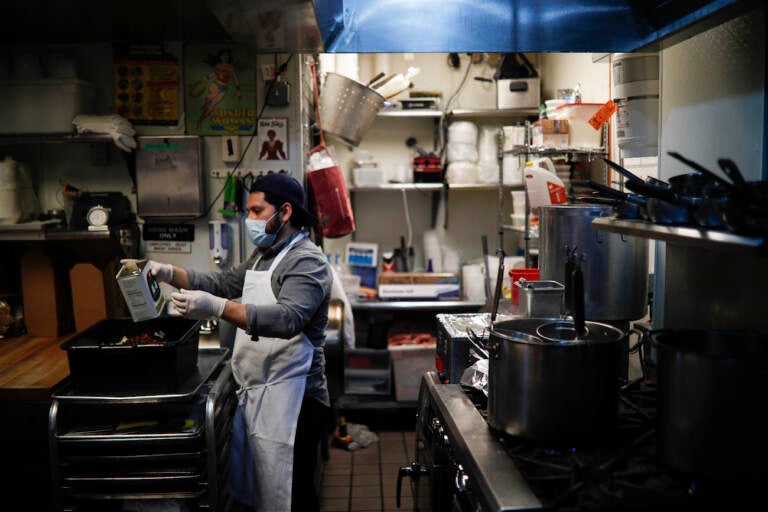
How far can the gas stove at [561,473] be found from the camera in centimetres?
126

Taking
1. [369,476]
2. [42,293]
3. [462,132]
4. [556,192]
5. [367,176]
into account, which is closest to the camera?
[556,192]

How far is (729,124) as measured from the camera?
187cm

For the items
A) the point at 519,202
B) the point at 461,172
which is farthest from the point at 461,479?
the point at 461,172

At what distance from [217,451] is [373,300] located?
7.49 ft

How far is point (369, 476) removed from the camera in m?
3.84

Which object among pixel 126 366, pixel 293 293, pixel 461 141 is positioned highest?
pixel 461 141

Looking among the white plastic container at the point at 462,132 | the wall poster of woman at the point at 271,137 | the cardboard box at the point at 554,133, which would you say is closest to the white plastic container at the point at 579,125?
the cardboard box at the point at 554,133

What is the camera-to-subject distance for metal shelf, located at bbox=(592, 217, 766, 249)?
3.85ft

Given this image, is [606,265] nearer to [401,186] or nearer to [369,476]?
[369,476]

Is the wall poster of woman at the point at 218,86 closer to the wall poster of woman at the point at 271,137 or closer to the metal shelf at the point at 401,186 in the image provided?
the wall poster of woman at the point at 271,137

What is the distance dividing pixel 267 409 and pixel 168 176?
136cm

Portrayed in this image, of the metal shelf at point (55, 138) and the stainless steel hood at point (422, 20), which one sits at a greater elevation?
the stainless steel hood at point (422, 20)

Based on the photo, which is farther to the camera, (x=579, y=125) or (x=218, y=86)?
(x=579, y=125)

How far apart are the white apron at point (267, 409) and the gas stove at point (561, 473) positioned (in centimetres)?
84
